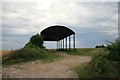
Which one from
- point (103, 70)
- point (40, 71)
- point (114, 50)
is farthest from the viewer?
point (40, 71)

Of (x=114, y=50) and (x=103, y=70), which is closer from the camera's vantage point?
(x=103, y=70)

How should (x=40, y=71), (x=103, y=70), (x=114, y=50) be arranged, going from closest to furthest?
(x=103, y=70)
(x=114, y=50)
(x=40, y=71)

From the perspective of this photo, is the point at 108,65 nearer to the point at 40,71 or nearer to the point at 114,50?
the point at 114,50

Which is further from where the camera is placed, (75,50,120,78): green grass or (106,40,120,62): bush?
(106,40,120,62): bush

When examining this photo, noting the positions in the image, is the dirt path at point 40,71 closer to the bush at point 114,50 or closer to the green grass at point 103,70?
the green grass at point 103,70

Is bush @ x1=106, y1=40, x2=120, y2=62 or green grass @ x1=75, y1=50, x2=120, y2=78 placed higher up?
bush @ x1=106, y1=40, x2=120, y2=62

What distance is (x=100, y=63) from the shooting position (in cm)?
1077

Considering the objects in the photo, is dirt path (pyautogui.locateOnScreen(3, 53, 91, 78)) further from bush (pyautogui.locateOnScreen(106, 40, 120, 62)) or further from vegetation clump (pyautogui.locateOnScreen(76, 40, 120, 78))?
bush (pyautogui.locateOnScreen(106, 40, 120, 62))

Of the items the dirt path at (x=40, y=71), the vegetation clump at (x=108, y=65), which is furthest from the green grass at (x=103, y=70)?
the dirt path at (x=40, y=71)

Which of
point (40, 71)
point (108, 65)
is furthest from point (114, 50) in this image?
point (40, 71)

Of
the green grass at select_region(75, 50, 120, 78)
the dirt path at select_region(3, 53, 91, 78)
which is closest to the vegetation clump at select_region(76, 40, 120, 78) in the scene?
the green grass at select_region(75, 50, 120, 78)

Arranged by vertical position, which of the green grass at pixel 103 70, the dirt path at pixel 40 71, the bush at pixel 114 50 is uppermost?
the bush at pixel 114 50

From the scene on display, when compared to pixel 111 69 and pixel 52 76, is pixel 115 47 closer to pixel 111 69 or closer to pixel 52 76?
pixel 111 69

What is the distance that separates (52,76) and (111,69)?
248 cm
